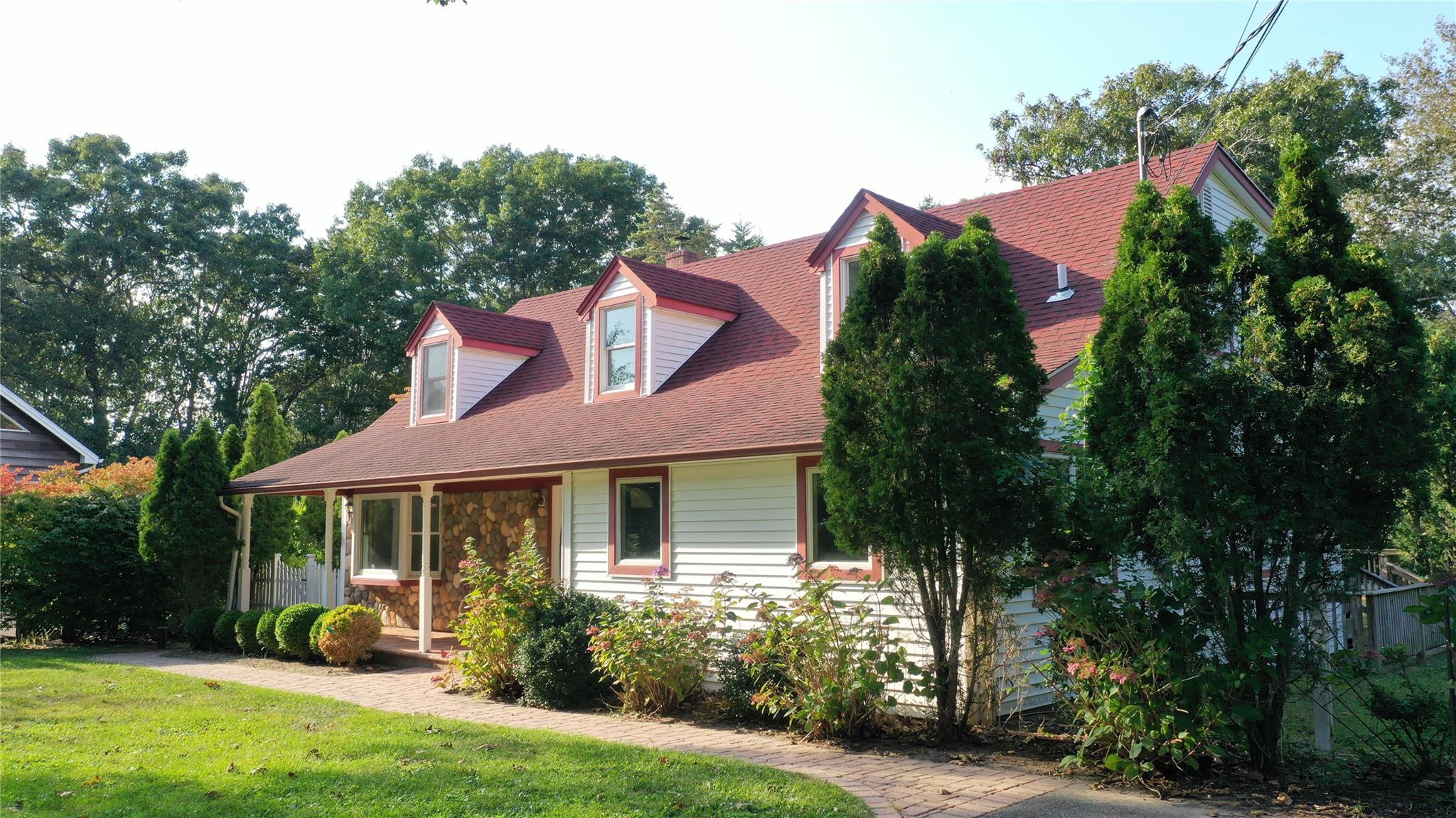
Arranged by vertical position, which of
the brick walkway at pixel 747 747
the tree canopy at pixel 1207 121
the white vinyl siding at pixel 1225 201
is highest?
the tree canopy at pixel 1207 121

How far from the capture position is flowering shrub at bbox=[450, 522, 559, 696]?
1189 centimetres

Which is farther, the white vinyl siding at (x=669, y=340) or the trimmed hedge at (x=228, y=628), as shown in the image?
the trimmed hedge at (x=228, y=628)

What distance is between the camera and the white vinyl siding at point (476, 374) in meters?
18.4

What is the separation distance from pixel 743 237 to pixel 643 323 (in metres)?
27.9

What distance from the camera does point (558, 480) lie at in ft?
48.5

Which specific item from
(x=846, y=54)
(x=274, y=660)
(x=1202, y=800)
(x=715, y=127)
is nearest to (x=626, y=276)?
(x=715, y=127)

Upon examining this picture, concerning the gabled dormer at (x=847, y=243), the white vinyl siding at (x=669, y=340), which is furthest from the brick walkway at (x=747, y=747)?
the gabled dormer at (x=847, y=243)

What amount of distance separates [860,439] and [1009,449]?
125cm

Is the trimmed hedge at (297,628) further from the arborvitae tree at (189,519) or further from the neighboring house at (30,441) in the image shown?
the neighboring house at (30,441)

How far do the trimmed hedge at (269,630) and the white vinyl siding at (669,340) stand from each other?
6.75 metres

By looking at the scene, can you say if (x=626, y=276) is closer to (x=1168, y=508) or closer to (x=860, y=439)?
(x=860, y=439)

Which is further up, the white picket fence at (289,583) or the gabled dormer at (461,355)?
the gabled dormer at (461,355)

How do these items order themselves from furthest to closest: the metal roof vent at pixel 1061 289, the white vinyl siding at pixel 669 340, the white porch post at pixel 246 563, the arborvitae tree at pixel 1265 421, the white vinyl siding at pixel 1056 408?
1. the white porch post at pixel 246 563
2. the white vinyl siding at pixel 669 340
3. the metal roof vent at pixel 1061 289
4. the white vinyl siding at pixel 1056 408
5. the arborvitae tree at pixel 1265 421

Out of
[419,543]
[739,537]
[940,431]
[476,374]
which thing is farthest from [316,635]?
[940,431]
